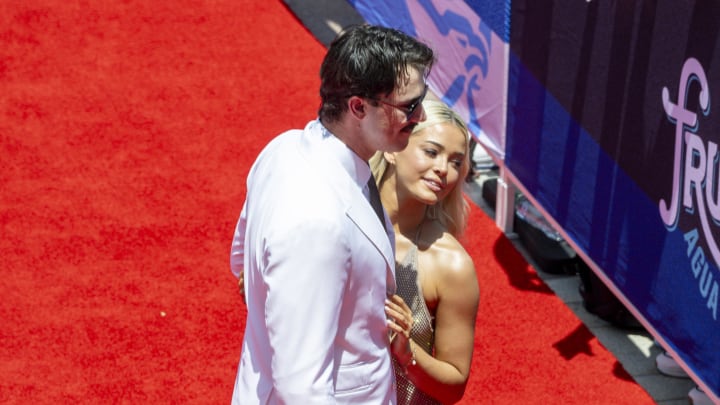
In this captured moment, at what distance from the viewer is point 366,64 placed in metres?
2.19

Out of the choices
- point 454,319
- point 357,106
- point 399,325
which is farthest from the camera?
point 454,319

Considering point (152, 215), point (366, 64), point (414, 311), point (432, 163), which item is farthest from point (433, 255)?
point (152, 215)

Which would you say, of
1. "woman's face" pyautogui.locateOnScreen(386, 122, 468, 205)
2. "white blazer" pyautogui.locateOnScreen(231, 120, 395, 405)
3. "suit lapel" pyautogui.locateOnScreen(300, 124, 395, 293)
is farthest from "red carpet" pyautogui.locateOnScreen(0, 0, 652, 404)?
"suit lapel" pyautogui.locateOnScreen(300, 124, 395, 293)

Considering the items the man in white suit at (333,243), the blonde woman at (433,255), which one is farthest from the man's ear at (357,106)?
the blonde woman at (433,255)

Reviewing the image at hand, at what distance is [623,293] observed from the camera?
457 cm

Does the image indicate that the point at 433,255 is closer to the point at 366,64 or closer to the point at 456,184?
the point at 456,184

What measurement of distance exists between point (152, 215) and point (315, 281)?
402 cm

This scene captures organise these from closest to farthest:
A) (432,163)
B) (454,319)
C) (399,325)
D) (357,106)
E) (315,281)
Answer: (315,281)
(357,106)
(399,325)
(454,319)
(432,163)

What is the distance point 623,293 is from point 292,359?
2.83m

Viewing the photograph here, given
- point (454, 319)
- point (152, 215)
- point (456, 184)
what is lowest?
point (152, 215)

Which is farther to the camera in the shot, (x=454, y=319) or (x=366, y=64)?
(x=454, y=319)

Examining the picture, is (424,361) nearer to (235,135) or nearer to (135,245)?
(135,245)

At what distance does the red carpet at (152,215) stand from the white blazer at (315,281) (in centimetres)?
232

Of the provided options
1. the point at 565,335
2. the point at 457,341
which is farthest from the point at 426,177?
the point at 565,335
